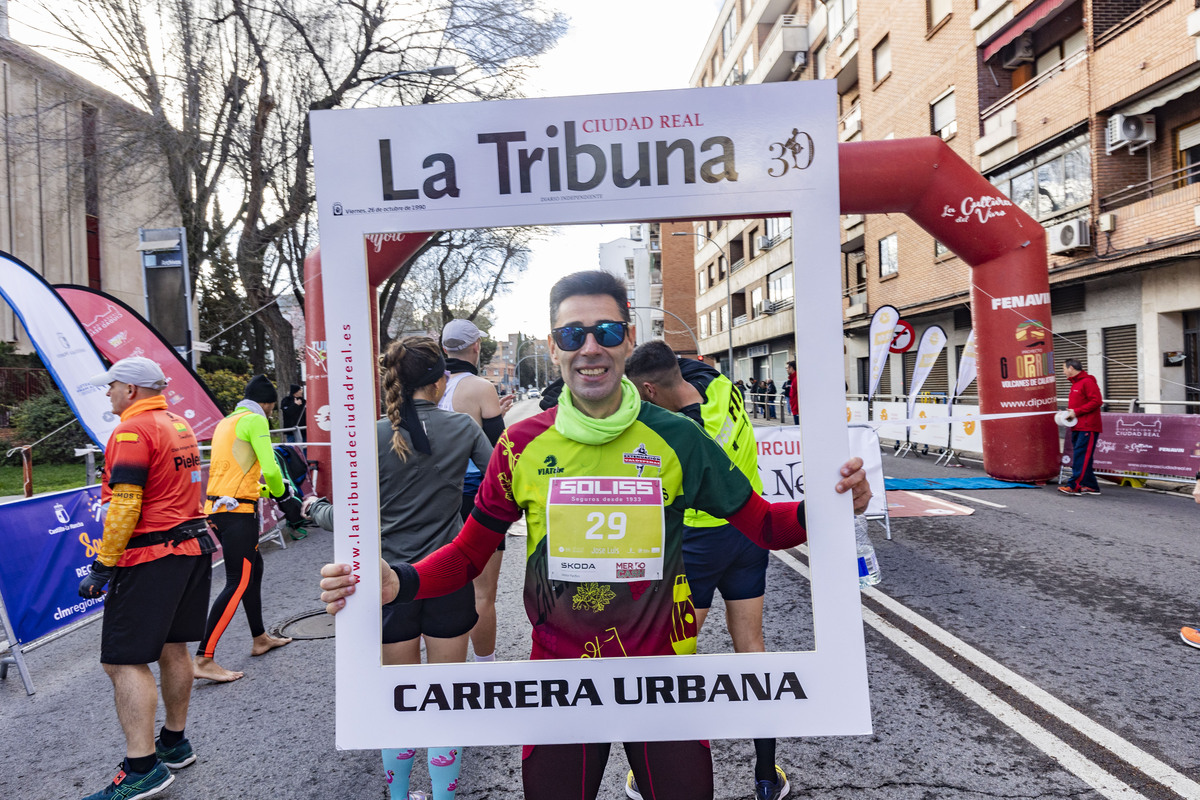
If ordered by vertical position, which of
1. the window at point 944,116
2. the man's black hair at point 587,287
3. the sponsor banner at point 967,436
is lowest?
the sponsor banner at point 967,436

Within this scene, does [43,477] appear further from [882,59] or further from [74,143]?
[882,59]

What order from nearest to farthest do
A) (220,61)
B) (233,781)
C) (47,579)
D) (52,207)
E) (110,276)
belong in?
(233,781) < (47,579) < (220,61) < (52,207) < (110,276)

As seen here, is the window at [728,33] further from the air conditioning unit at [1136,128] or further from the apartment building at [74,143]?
the apartment building at [74,143]

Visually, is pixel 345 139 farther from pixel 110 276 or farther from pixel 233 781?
pixel 110 276

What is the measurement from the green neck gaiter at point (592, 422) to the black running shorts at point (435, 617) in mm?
1111

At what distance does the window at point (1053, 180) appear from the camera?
16.5 meters

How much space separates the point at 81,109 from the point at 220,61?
3.00m

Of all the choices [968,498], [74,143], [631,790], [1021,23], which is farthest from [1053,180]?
[74,143]

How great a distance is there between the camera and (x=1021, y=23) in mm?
17656

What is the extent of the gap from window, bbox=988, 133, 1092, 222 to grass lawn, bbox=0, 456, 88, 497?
2059cm

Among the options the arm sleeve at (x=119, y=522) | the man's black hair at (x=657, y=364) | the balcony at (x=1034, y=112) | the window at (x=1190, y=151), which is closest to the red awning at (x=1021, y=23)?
the balcony at (x=1034, y=112)

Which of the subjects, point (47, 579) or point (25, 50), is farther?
point (25, 50)

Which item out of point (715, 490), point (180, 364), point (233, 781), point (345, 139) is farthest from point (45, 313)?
point (715, 490)

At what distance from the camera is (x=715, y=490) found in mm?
1928
